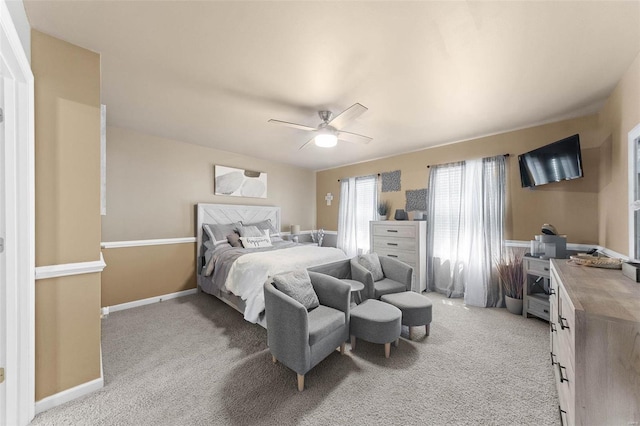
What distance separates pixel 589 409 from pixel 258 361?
225 cm

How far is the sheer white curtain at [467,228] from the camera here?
12.0 ft

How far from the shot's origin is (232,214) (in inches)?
184

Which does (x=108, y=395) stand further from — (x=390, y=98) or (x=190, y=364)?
(x=390, y=98)

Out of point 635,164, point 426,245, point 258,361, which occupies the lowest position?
point 258,361

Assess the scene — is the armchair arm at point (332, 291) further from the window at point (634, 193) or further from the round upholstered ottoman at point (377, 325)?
the window at point (634, 193)

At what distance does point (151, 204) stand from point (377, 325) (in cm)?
380

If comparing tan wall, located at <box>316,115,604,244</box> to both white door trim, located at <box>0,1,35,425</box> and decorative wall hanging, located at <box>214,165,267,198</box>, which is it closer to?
decorative wall hanging, located at <box>214,165,267,198</box>

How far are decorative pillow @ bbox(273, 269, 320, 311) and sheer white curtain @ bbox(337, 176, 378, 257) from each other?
3080 mm

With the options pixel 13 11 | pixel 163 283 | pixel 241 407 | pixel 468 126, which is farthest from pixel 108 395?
pixel 468 126

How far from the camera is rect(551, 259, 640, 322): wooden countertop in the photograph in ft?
3.54

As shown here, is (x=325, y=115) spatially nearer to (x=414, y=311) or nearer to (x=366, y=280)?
(x=366, y=280)

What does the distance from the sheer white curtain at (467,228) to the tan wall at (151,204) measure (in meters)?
3.98

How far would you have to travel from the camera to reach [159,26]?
161cm

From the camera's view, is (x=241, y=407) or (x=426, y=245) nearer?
(x=241, y=407)
